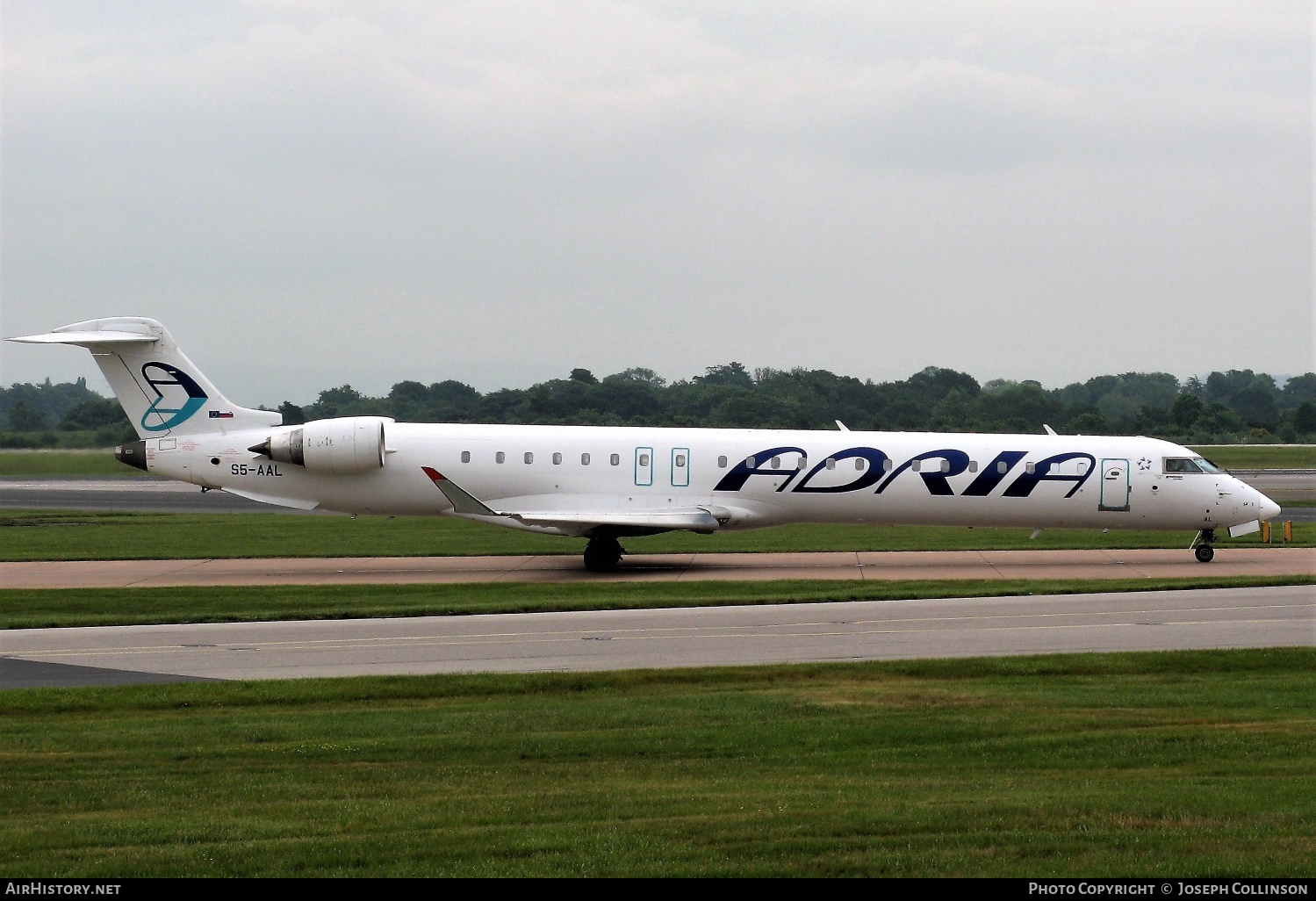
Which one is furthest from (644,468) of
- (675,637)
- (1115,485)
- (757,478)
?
(1115,485)

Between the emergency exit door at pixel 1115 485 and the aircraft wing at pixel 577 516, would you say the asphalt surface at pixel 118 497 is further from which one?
the emergency exit door at pixel 1115 485

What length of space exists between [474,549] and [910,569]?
35.0ft

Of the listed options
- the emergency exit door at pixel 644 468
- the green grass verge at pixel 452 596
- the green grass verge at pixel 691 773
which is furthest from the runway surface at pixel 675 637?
the emergency exit door at pixel 644 468

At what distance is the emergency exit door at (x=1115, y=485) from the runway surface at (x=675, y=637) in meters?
6.25

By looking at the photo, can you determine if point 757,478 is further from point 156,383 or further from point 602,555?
point 156,383

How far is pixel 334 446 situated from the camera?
89.4ft

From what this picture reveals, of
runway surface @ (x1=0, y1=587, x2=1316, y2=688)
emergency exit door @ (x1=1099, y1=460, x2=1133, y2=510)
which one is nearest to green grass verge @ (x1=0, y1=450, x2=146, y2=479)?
runway surface @ (x1=0, y1=587, x2=1316, y2=688)

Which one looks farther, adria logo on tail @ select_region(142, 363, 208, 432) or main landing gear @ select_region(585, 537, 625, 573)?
adria logo on tail @ select_region(142, 363, 208, 432)

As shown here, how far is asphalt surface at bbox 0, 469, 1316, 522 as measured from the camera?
4503 cm

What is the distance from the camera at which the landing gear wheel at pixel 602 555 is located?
27125mm

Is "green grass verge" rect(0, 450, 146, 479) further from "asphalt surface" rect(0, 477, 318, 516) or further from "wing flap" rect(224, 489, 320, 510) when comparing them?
"wing flap" rect(224, 489, 320, 510)

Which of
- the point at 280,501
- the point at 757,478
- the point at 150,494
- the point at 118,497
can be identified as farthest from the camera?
the point at 150,494

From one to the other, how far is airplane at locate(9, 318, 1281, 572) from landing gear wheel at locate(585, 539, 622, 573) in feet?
0.10

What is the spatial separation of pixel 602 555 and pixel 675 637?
901cm
